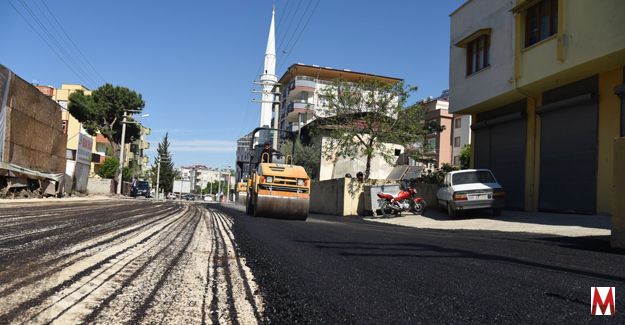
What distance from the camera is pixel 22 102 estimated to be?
20.6 metres

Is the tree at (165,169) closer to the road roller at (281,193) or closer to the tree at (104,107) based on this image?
the tree at (104,107)

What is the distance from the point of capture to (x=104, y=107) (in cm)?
5856

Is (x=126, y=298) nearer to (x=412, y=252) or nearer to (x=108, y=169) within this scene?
(x=412, y=252)

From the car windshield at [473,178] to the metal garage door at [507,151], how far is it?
221 cm

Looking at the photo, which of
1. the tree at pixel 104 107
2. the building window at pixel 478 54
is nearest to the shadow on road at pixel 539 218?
the building window at pixel 478 54

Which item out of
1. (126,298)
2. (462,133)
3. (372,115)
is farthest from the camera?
(462,133)

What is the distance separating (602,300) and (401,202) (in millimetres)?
15705

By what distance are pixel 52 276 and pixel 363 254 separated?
3.78m

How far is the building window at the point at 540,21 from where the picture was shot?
15.7 metres

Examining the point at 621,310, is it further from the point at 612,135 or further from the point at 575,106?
the point at 575,106

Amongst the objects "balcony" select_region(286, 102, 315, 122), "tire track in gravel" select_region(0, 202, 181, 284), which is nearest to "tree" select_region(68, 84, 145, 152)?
"balcony" select_region(286, 102, 315, 122)

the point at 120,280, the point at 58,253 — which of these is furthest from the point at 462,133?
the point at 120,280

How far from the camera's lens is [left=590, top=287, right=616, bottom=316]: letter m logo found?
363cm

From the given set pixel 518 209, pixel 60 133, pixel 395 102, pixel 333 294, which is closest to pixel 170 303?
pixel 333 294
